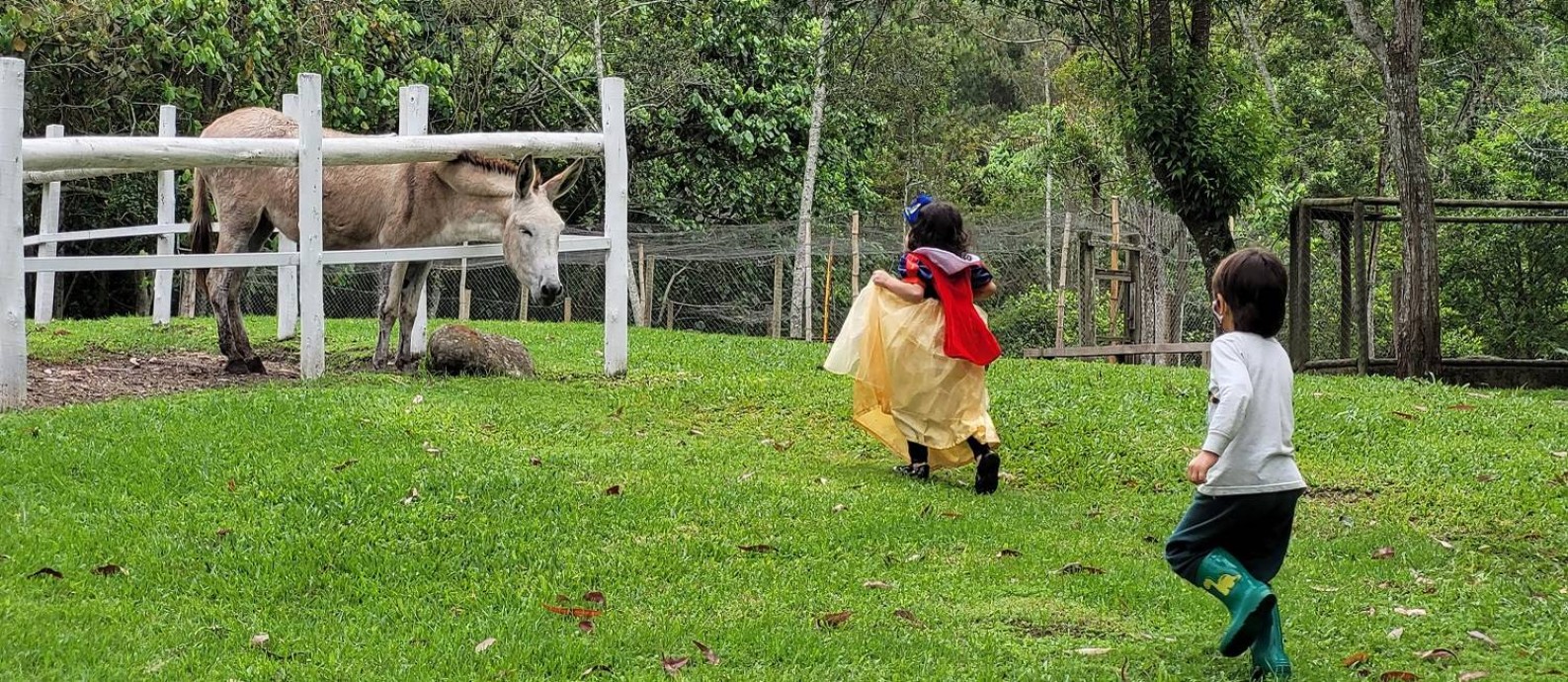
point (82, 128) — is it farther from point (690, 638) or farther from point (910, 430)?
point (690, 638)

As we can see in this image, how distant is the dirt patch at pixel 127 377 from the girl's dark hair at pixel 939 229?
4932 millimetres

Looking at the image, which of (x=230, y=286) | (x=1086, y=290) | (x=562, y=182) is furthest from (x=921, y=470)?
(x=1086, y=290)

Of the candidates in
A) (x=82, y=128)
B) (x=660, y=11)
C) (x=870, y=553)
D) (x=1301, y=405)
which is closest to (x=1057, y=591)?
(x=870, y=553)

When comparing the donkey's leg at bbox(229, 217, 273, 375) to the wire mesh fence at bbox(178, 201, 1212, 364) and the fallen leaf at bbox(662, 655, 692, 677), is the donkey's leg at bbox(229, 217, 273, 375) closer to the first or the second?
the fallen leaf at bbox(662, 655, 692, 677)

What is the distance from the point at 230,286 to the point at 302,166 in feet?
7.75

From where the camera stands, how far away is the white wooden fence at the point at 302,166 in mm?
7895

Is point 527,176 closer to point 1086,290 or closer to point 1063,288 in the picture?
point 1086,290

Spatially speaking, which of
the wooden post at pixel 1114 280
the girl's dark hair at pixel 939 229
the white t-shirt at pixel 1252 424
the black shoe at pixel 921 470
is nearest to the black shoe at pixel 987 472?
the black shoe at pixel 921 470

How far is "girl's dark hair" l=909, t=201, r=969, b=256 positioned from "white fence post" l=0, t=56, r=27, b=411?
492 centimetres

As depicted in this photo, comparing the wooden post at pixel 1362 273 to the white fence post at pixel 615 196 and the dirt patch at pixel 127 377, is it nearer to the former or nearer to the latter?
the white fence post at pixel 615 196

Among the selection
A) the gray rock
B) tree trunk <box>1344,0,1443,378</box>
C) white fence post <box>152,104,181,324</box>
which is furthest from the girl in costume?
white fence post <box>152,104,181,324</box>

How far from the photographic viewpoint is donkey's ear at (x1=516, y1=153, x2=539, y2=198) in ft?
32.8

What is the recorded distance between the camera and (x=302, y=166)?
9.00 meters

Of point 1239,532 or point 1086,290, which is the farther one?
point 1086,290
